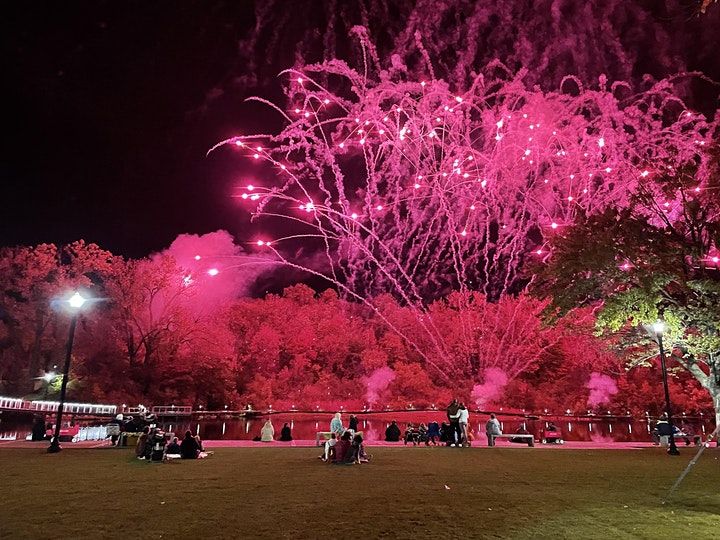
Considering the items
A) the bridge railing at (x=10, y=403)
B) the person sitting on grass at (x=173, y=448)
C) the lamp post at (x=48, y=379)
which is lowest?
the person sitting on grass at (x=173, y=448)

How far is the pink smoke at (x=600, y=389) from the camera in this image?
4241 cm

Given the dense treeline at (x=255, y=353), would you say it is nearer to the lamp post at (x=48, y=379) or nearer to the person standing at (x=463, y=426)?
the lamp post at (x=48, y=379)

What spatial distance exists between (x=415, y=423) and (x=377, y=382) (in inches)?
311

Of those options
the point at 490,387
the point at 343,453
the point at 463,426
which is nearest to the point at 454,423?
the point at 463,426

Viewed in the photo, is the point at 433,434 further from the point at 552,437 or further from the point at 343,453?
the point at 343,453

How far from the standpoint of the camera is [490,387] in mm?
44125

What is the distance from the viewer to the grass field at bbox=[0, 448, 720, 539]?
20.8 ft

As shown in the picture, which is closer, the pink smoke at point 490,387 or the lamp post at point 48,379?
the lamp post at point 48,379

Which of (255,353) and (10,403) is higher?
(255,353)

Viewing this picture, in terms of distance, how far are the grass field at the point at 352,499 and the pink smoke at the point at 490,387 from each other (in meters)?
30.6

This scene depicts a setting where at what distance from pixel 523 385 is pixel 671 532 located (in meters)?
41.1

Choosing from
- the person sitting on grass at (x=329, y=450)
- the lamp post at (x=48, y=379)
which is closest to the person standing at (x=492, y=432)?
the person sitting on grass at (x=329, y=450)

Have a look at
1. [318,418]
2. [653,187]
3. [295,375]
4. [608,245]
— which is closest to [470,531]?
[608,245]

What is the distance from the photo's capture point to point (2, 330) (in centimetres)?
3869
